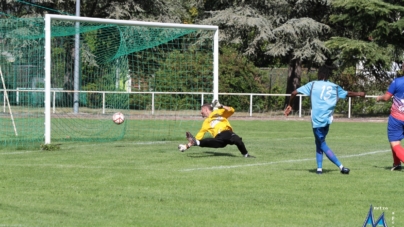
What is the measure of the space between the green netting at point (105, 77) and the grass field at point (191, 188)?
15.7 ft

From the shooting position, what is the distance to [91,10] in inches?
1836

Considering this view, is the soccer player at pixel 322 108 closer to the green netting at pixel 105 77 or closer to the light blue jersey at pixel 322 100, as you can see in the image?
the light blue jersey at pixel 322 100

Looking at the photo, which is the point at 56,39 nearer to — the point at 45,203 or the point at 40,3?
the point at 40,3

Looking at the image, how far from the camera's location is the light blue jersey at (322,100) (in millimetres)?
13531

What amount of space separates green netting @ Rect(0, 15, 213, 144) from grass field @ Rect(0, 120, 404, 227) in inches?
188

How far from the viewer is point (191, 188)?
38.0 ft

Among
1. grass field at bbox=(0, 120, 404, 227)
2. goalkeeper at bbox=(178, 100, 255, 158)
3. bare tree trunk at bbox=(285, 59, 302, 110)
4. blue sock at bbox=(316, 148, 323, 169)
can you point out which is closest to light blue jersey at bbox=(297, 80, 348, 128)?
blue sock at bbox=(316, 148, 323, 169)

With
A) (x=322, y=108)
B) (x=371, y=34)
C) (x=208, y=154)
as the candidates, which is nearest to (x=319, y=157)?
(x=322, y=108)

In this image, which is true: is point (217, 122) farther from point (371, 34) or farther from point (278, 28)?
point (278, 28)

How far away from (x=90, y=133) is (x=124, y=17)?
21899 mm

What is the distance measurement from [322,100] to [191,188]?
10.7 ft

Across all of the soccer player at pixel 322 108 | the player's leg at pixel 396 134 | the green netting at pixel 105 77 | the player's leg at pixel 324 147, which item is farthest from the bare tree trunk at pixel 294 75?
the player's leg at pixel 324 147

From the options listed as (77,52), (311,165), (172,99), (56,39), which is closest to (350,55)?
(172,99)

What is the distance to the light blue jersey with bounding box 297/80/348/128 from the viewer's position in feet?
44.4
